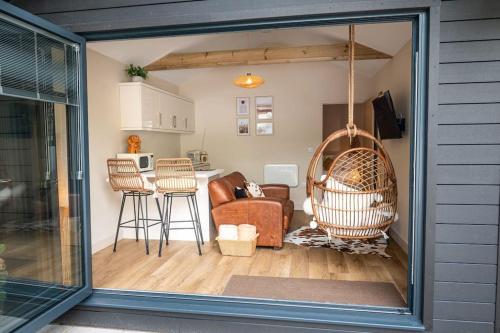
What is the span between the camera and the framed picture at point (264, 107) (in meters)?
6.64

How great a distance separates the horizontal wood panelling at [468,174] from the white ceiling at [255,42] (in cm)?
201

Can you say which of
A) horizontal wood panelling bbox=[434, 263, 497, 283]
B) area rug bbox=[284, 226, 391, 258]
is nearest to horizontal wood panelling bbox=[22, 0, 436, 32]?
horizontal wood panelling bbox=[434, 263, 497, 283]

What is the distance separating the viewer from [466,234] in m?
2.12

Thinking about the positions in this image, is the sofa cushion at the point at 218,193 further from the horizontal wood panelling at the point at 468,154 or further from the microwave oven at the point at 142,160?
the horizontal wood panelling at the point at 468,154

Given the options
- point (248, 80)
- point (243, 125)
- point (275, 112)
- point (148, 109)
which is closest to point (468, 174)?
point (248, 80)

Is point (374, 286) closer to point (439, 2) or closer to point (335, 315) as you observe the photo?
point (335, 315)

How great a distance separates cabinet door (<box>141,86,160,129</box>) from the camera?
15.4ft

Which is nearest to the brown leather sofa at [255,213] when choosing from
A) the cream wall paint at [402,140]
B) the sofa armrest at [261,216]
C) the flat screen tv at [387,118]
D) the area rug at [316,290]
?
the sofa armrest at [261,216]

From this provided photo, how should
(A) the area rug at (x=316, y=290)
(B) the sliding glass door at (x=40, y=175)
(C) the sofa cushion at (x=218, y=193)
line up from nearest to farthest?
(B) the sliding glass door at (x=40, y=175) < (A) the area rug at (x=316, y=290) < (C) the sofa cushion at (x=218, y=193)

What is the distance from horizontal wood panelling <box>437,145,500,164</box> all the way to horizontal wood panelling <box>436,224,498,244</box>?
39 cm

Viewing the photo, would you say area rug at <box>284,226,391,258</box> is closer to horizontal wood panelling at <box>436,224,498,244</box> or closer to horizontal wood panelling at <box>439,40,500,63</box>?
horizontal wood panelling at <box>436,224,498,244</box>

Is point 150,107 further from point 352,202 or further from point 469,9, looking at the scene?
point 469,9

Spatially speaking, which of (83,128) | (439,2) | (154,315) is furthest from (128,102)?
(439,2)

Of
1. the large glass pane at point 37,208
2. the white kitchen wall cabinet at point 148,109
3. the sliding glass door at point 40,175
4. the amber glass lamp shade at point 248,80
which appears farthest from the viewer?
the amber glass lamp shade at point 248,80
